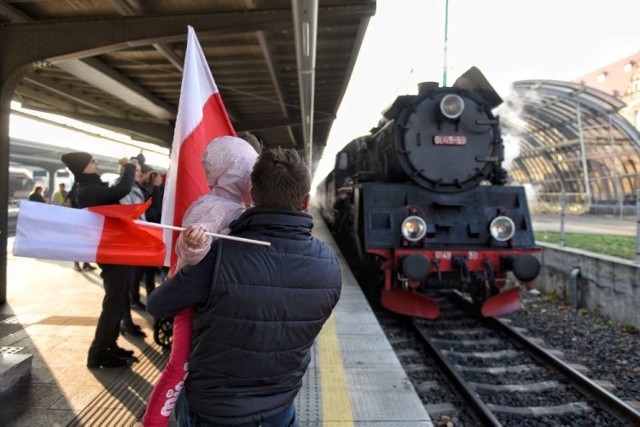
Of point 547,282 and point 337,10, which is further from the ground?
point 337,10

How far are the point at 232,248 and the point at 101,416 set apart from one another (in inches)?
90.4

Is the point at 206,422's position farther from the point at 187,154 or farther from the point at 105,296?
the point at 105,296

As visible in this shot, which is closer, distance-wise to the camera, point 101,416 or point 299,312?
point 299,312

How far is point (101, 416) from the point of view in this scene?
313 centimetres

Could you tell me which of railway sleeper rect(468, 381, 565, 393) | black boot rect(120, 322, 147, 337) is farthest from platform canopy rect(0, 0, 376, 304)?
railway sleeper rect(468, 381, 565, 393)

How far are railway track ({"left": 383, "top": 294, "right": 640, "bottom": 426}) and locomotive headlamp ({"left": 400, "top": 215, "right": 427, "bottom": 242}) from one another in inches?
48.5

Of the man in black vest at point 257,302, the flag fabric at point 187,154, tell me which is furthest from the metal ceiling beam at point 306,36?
the man in black vest at point 257,302

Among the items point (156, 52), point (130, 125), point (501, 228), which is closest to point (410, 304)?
point (501, 228)

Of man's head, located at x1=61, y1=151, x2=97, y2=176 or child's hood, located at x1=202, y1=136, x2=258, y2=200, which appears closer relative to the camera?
child's hood, located at x1=202, y1=136, x2=258, y2=200

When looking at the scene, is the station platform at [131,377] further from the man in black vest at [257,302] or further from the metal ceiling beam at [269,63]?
the metal ceiling beam at [269,63]

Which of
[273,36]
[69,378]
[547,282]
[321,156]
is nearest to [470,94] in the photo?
[273,36]

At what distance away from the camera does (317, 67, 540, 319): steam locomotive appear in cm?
622

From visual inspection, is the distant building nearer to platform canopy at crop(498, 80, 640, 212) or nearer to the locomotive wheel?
platform canopy at crop(498, 80, 640, 212)

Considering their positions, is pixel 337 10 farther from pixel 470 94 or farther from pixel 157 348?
pixel 157 348
